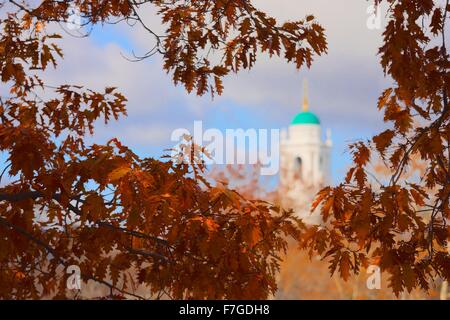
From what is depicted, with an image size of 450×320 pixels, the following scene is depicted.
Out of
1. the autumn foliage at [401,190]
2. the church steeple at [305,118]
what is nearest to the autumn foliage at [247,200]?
the autumn foliage at [401,190]

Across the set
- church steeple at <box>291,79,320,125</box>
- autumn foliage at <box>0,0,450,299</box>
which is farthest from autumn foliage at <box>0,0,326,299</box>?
church steeple at <box>291,79,320,125</box>

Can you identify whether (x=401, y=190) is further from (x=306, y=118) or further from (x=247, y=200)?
(x=306, y=118)

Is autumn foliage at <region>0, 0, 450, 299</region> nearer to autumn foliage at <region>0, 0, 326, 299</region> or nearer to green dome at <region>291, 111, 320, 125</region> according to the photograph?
autumn foliage at <region>0, 0, 326, 299</region>

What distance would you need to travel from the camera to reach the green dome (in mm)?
91000

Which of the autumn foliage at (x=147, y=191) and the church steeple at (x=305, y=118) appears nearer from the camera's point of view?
the autumn foliage at (x=147, y=191)

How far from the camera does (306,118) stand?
9112 cm

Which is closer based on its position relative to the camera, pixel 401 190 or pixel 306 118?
pixel 401 190

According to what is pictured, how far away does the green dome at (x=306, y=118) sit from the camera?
299 feet

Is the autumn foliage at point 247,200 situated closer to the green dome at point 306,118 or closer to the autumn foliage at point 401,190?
the autumn foliage at point 401,190

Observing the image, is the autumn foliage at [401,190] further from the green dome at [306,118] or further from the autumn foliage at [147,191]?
the green dome at [306,118]

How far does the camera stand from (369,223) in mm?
4289

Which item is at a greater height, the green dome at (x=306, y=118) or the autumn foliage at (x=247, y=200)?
the green dome at (x=306, y=118)

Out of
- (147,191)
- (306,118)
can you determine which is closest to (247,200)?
(147,191)
